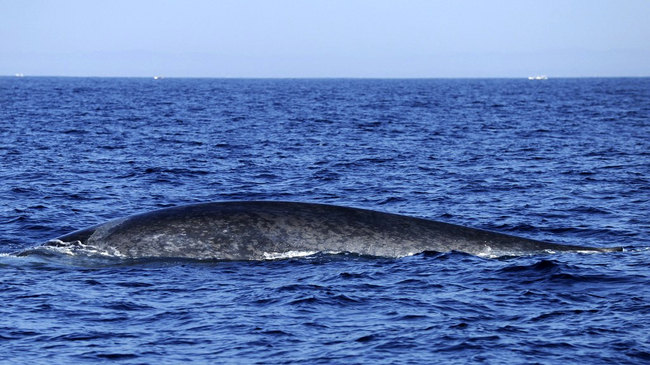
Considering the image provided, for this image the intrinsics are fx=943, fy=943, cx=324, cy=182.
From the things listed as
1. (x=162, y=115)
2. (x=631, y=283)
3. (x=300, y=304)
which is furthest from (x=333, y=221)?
(x=162, y=115)

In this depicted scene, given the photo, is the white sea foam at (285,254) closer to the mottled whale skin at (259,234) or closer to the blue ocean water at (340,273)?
the mottled whale skin at (259,234)

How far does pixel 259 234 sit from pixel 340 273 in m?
1.54

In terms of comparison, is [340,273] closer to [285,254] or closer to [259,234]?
[285,254]

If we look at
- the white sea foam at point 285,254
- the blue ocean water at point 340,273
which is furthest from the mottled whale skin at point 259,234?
the blue ocean water at point 340,273

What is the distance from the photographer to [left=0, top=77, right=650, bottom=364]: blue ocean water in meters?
12.5

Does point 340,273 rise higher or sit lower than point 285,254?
lower

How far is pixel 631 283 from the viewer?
1591cm

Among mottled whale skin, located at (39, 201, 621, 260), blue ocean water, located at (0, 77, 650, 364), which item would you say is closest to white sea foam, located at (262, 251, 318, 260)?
mottled whale skin, located at (39, 201, 621, 260)

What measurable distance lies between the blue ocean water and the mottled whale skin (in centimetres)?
23

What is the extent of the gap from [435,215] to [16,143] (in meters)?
27.4

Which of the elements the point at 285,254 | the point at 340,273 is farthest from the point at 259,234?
the point at 340,273

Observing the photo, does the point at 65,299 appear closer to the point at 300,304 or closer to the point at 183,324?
the point at 183,324

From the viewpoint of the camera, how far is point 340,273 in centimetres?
1594

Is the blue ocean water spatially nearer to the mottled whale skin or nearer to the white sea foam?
the white sea foam
